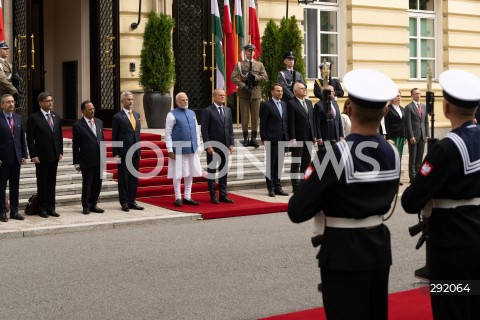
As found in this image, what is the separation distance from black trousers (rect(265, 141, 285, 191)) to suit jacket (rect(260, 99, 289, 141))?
0.13 m

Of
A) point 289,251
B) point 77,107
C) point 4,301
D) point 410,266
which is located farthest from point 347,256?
point 77,107

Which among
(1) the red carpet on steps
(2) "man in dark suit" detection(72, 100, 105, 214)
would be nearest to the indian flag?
(1) the red carpet on steps

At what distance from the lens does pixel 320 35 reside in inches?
898

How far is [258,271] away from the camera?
922cm

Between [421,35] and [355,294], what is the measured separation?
68.4ft

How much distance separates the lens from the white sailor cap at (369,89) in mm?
4680

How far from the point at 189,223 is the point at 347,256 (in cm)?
865

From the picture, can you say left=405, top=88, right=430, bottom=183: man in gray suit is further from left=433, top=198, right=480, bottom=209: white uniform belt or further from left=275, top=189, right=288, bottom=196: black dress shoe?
left=433, top=198, right=480, bottom=209: white uniform belt

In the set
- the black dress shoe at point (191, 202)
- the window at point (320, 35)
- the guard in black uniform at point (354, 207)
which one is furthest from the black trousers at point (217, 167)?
the guard in black uniform at point (354, 207)

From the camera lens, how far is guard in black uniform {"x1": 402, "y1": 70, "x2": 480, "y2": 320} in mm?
5090

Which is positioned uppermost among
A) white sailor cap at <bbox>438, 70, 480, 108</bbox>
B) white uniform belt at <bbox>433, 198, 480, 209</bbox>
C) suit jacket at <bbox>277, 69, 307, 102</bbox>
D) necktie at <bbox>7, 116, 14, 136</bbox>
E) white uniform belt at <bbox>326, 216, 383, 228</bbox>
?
suit jacket at <bbox>277, 69, 307, 102</bbox>

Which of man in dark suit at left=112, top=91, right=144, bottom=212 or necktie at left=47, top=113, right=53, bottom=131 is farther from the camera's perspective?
man in dark suit at left=112, top=91, right=144, bottom=212

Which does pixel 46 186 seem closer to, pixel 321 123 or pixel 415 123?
pixel 321 123

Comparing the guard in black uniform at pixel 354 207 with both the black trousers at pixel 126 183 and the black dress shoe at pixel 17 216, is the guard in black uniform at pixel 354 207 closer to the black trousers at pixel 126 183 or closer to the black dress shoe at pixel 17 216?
the black dress shoe at pixel 17 216
